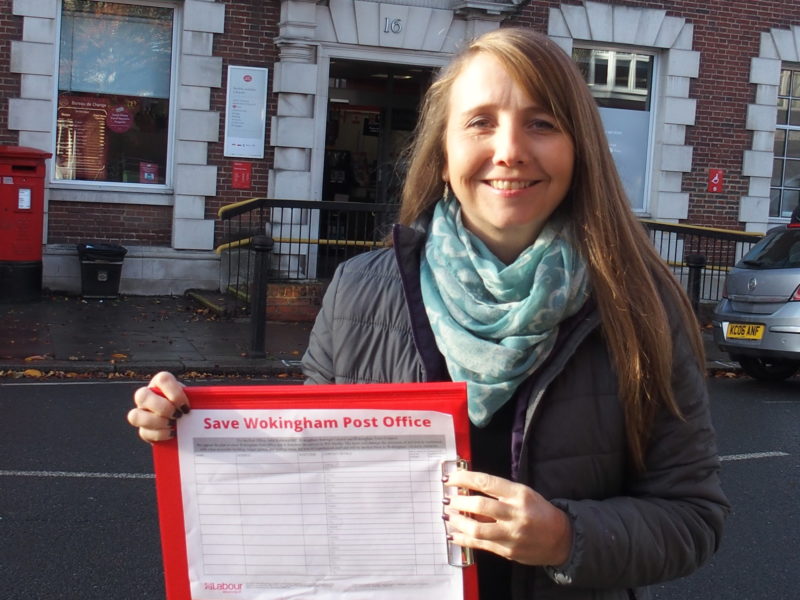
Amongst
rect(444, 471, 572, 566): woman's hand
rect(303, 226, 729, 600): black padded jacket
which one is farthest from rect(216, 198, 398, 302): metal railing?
rect(444, 471, 572, 566): woman's hand

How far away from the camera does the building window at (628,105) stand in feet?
52.6

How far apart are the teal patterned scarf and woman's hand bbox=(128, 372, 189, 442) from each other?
1.51ft

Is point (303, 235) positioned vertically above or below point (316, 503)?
above

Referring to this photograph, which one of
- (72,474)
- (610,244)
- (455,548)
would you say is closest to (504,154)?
(610,244)

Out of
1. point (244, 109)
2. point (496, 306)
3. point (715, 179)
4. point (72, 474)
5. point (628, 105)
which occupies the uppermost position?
point (628, 105)

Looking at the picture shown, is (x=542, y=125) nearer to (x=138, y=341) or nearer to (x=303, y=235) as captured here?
(x=138, y=341)

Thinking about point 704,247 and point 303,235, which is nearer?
point 303,235

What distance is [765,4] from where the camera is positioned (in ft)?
53.3

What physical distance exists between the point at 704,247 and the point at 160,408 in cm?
1532

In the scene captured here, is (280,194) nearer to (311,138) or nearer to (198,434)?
(311,138)

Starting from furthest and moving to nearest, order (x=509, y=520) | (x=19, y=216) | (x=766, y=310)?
(x=19, y=216) < (x=766, y=310) < (x=509, y=520)

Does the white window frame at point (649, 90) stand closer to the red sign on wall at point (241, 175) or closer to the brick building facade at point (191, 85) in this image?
the brick building facade at point (191, 85)

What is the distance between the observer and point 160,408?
1.68 metres

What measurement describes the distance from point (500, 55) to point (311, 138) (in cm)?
1276
